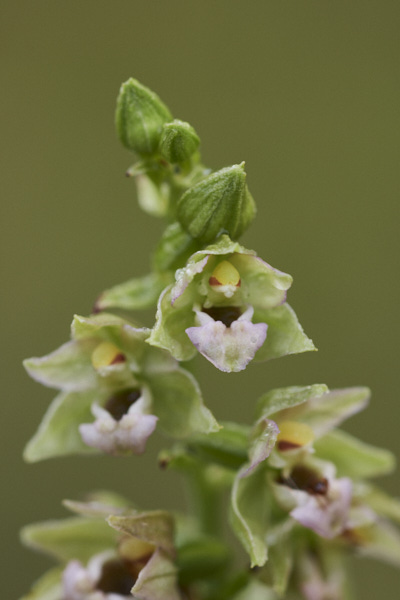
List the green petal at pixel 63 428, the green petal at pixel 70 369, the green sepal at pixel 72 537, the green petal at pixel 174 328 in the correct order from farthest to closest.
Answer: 1. the green sepal at pixel 72 537
2. the green petal at pixel 63 428
3. the green petal at pixel 70 369
4. the green petal at pixel 174 328

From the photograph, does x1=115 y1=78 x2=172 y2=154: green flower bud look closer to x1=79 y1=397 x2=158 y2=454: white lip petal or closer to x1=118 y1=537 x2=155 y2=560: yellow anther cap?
x1=79 y1=397 x2=158 y2=454: white lip petal

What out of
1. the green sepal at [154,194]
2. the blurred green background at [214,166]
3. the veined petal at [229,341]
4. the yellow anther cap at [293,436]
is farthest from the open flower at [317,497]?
the blurred green background at [214,166]

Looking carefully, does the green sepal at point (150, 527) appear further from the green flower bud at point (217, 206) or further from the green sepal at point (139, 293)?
→ the green flower bud at point (217, 206)

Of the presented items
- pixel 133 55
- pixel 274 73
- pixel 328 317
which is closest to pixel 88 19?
pixel 133 55

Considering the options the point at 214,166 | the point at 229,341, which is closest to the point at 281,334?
the point at 229,341

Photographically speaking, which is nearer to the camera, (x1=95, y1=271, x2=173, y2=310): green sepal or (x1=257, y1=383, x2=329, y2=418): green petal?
(x1=257, y1=383, x2=329, y2=418): green petal

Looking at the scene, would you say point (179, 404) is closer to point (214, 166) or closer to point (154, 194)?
point (154, 194)

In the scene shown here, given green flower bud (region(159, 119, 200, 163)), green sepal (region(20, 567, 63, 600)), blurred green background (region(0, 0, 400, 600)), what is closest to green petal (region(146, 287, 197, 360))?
green flower bud (region(159, 119, 200, 163))
